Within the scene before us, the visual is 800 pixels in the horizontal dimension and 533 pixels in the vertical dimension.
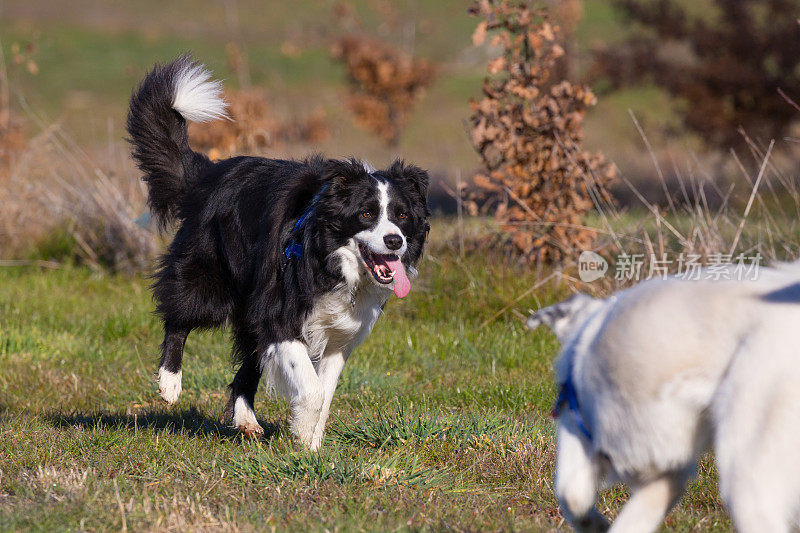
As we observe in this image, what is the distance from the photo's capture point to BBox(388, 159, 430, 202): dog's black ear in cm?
437

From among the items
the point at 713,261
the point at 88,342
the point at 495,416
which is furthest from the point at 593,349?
the point at 88,342

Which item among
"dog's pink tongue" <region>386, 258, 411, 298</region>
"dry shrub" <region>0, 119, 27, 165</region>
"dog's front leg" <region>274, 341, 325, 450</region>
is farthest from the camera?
"dry shrub" <region>0, 119, 27, 165</region>

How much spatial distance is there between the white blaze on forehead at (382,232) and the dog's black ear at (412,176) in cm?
17

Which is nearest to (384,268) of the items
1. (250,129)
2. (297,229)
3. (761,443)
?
(297,229)

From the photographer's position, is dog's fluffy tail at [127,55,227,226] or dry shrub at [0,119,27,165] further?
dry shrub at [0,119,27,165]

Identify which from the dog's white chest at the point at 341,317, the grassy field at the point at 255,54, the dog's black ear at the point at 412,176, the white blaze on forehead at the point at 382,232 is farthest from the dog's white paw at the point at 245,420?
the grassy field at the point at 255,54

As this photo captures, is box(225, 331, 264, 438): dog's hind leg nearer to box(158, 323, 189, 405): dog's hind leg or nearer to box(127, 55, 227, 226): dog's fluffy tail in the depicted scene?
box(158, 323, 189, 405): dog's hind leg

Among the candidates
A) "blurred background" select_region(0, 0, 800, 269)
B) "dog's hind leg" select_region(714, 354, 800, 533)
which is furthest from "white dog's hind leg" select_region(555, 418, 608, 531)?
"blurred background" select_region(0, 0, 800, 269)

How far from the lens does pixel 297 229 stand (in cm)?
422

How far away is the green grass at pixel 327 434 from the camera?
10.3ft

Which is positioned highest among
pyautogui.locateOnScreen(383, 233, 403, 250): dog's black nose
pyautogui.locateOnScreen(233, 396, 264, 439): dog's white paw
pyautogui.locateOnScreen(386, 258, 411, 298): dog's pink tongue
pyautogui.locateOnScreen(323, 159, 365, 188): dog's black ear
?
pyautogui.locateOnScreen(323, 159, 365, 188): dog's black ear

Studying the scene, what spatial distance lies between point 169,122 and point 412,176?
1583mm

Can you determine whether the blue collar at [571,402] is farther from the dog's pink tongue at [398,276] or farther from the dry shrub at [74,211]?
the dry shrub at [74,211]

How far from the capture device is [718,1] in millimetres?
12727
